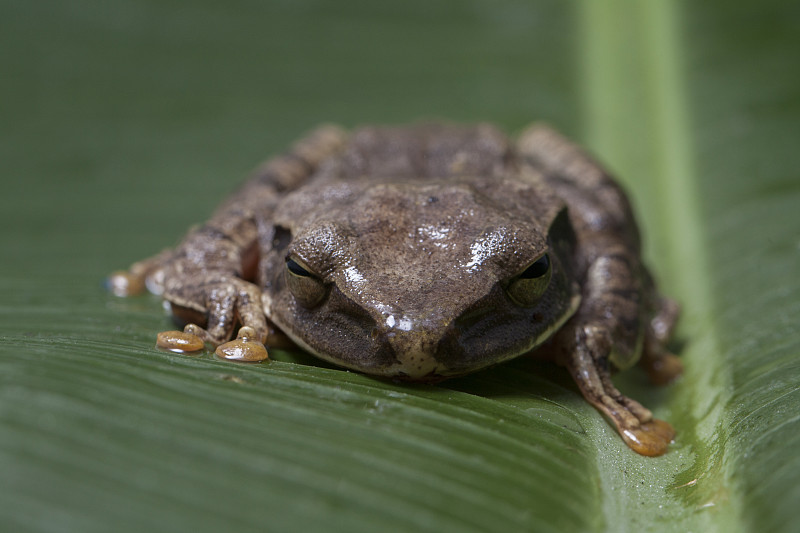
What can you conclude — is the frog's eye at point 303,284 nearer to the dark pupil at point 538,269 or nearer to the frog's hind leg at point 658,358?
the dark pupil at point 538,269

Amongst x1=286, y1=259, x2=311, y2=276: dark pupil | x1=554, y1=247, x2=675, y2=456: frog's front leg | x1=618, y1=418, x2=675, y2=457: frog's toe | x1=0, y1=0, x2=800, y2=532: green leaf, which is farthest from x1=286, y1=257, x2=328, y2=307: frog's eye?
x1=618, y1=418, x2=675, y2=457: frog's toe

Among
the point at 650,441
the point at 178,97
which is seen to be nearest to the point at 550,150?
the point at 650,441

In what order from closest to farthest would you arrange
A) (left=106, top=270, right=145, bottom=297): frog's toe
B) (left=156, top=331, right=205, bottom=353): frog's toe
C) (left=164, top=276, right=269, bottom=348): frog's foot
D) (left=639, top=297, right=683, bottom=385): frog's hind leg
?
1. (left=156, top=331, right=205, bottom=353): frog's toe
2. (left=164, top=276, right=269, bottom=348): frog's foot
3. (left=639, top=297, right=683, bottom=385): frog's hind leg
4. (left=106, top=270, right=145, bottom=297): frog's toe

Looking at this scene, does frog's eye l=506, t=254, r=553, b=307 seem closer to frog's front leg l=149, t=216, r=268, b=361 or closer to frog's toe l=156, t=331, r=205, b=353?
frog's front leg l=149, t=216, r=268, b=361

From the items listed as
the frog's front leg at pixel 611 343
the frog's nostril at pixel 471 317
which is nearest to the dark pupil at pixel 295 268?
the frog's nostril at pixel 471 317

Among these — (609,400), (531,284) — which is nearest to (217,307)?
(531,284)

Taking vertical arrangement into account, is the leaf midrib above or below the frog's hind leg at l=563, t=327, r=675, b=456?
above

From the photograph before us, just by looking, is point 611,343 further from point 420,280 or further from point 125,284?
point 125,284

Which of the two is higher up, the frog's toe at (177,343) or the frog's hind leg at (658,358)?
the frog's toe at (177,343)

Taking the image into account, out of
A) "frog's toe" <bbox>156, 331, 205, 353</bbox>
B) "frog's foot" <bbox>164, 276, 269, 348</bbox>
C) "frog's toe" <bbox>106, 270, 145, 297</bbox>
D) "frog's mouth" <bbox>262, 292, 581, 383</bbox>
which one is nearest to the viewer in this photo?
"frog's mouth" <bbox>262, 292, 581, 383</bbox>
